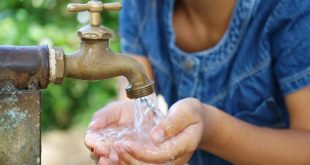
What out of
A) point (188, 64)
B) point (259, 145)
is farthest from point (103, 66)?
point (188, 64)

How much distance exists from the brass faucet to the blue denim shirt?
1.74 ft

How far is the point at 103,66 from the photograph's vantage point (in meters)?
1.18

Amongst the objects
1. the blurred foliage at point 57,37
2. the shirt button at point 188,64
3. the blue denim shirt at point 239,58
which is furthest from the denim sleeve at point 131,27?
the blurred foliage at point 57,37

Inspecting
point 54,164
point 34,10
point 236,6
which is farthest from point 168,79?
point 54,164

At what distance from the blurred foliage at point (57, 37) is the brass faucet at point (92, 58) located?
177 centimetres

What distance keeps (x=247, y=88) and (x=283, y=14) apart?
0.25m

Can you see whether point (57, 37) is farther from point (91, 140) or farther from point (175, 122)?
point (175, 122)

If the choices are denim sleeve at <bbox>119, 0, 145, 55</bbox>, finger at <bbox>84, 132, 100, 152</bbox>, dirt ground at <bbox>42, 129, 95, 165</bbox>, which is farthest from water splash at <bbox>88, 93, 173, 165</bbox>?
dirt ground at <bbox>42, 129, 95, 165</bbox>

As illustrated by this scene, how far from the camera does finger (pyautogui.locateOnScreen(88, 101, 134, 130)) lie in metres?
1.41

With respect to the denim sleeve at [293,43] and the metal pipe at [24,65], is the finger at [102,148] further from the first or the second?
the denim sleeve at [293,43]

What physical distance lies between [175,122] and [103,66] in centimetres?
20

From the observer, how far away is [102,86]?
3336 millimetres

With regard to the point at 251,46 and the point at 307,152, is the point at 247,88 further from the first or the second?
the point at 307,152

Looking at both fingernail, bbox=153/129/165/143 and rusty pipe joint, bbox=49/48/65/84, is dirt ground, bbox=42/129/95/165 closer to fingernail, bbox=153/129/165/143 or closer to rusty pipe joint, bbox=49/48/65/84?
fingernail, bbox=153/129/165/143
